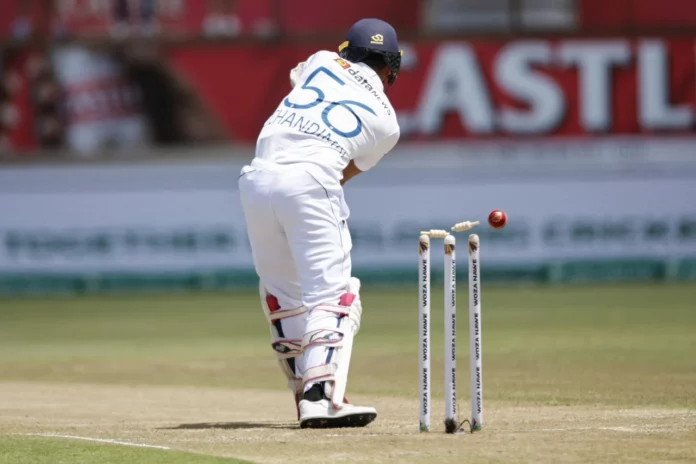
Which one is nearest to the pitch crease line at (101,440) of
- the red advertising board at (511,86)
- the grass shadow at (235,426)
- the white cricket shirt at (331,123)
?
the grass shadow at (235,426)

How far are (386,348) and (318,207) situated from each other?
6434mm

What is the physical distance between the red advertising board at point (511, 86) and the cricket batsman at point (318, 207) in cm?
1665

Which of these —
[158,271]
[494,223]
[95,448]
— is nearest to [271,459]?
[95,448]

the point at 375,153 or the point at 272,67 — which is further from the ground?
the point at 272,67

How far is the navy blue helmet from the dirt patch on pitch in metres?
1.89

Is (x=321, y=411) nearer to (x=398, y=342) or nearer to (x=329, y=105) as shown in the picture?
(x=329, y=105)

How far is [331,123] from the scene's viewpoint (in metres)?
6.80

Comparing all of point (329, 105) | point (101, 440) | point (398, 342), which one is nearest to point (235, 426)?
point (101, 440)

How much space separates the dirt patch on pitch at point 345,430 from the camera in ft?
18.8

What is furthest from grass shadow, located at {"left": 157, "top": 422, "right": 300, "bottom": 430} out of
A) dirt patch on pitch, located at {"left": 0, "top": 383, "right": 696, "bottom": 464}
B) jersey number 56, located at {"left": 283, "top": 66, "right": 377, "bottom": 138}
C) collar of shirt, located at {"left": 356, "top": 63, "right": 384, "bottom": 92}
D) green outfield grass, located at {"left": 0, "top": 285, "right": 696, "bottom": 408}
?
green outfield grass, located at {"left": 0, "top": 285, "right": 696, "bottom": 408}

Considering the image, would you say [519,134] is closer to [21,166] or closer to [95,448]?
[21,166]

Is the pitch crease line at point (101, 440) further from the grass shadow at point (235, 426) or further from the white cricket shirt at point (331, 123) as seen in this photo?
the white cricket shirt at point (331, 123)

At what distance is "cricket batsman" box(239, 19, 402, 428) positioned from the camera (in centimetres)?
656

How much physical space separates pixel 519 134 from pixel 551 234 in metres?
1.94
